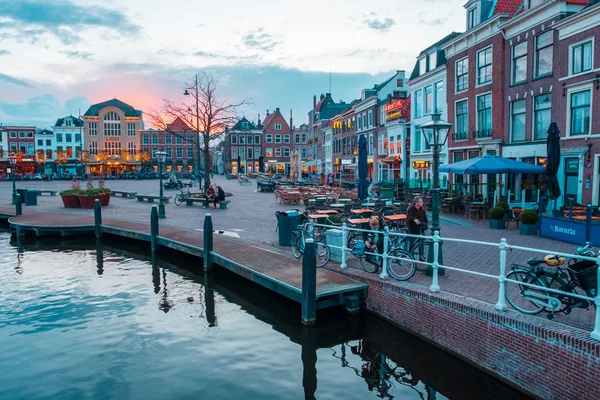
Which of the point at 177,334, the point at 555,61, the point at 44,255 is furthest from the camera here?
the point at 555,61

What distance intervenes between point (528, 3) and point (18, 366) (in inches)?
969

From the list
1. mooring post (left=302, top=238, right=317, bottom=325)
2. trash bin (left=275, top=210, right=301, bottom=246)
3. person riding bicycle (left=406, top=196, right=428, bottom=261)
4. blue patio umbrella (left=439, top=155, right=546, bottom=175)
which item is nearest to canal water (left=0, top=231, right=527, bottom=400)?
mooring post (left=302, top=238, right=317, bottom=325)

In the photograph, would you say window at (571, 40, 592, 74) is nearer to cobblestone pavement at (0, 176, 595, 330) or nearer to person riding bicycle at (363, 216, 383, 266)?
cobblestone pavement at (0, 176, 595, 330)

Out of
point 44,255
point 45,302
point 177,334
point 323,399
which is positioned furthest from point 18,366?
point 44,255

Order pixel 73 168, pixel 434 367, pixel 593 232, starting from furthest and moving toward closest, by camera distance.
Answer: pixel 73 168
pixel 593 232
pixel 434 367

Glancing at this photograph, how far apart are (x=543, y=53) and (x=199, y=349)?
20.5 meters

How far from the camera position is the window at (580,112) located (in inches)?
727

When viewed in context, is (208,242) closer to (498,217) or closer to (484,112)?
(498,217)

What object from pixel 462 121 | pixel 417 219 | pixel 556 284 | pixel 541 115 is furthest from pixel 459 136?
pixel 556 284

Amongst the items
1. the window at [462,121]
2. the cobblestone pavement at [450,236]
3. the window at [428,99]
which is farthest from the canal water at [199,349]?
the window at [428,99]

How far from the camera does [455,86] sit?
91.2ft

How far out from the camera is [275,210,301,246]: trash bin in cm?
1406

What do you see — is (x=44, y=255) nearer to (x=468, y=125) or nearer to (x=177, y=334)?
(x=177, y=334)

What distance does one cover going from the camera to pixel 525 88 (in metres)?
21.8
